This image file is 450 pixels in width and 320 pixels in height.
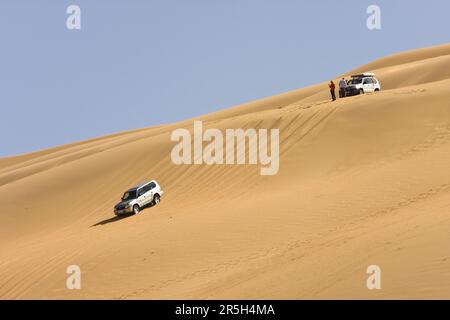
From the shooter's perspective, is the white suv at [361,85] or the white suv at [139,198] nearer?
the white suv at [139,198]

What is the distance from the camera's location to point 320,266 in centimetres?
1090

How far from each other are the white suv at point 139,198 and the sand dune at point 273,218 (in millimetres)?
459

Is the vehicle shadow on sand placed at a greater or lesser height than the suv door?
lesser

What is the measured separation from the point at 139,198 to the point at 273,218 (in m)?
7.36

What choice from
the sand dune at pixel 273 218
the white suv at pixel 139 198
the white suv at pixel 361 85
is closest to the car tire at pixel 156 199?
the white suv at pixel 139 198

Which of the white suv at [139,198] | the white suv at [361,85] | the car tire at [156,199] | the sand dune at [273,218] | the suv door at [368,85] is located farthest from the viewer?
the suv door at [368,85]

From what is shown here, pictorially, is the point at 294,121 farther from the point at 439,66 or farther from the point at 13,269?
the point at 439,66

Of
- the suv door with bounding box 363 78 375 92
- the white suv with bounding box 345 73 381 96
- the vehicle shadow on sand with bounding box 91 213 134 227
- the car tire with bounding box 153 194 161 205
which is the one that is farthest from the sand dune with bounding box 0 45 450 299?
the suv door with bounding box 363 78 375 92

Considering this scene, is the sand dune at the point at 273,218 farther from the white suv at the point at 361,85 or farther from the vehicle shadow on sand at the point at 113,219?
the white suv at the point at 361,85

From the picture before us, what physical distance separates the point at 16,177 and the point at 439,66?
27.8 meters

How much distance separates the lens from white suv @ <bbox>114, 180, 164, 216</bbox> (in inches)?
841

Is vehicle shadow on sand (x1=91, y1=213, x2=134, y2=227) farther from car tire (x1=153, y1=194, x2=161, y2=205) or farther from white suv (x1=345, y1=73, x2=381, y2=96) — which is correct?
white suv (x1=345, y1=73, x2=381, y2=96)

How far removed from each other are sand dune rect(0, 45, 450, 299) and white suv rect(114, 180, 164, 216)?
459mm

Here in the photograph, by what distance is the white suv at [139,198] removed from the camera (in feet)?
70.1
